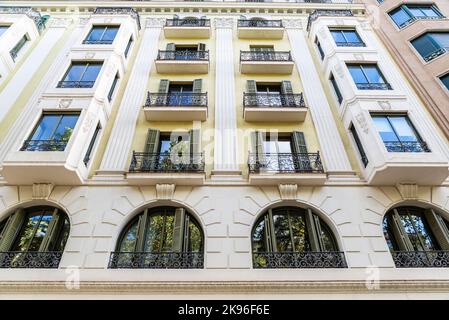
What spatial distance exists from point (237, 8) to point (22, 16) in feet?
36.6

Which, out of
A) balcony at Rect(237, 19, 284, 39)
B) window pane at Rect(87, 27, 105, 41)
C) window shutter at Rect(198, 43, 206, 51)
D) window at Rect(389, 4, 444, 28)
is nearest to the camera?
window pane at Rect(87, 27, 105, 41)

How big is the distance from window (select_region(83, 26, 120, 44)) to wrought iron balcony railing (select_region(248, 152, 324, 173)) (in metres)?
8.85

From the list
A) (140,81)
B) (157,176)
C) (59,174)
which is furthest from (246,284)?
(140,81)

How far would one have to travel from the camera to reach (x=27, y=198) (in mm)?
8961

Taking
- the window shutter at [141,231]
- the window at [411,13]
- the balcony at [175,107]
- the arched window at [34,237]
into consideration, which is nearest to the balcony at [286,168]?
the balcony at [175,107]

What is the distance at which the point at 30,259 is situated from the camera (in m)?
7.85

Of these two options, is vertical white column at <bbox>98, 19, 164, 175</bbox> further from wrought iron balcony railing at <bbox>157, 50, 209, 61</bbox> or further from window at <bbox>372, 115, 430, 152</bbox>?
window at <bbox>372, 115, 430, 152</bbox>

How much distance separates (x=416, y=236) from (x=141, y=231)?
25.5 feet

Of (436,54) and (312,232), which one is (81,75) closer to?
(312,232)

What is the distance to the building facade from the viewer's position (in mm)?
7395

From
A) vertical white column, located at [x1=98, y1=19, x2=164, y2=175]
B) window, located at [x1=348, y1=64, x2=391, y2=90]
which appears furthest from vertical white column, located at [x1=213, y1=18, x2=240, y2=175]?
window, located at [x1=348, y1=64, x2=391, y2=90]

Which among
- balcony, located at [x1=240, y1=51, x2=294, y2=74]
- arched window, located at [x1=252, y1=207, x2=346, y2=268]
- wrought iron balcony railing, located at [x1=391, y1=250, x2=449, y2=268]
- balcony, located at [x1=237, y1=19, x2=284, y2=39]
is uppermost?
balcony, located at [x1=237, y1=19, x2=284, y2=39]

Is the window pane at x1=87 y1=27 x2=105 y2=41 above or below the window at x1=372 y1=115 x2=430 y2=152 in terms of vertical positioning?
above

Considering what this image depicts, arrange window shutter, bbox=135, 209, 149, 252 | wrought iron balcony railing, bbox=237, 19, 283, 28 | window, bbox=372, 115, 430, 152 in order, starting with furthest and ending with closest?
A: wrought iron balcony railing, bbox=237, 19, 283, 28, window, bbox=372, 115, 430, 152, window shutter, bbox=135, 209, 149, 252
